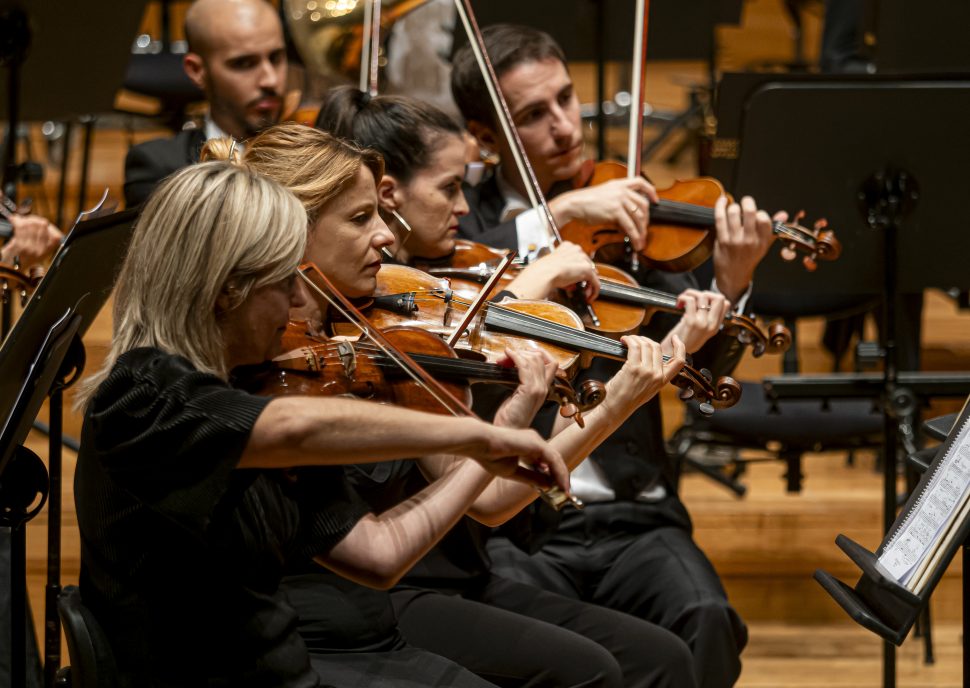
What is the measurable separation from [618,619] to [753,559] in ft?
3.68

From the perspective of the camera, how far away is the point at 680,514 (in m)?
2.45

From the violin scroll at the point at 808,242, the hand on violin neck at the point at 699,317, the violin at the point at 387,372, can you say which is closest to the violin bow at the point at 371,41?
the violin scroll at the point at 808,242

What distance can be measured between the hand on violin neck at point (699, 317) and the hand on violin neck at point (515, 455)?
79cm

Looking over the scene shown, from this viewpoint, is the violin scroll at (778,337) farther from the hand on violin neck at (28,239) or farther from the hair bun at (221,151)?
the hand on violin neck at (28,239)

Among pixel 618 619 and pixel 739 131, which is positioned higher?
pixel 739 131

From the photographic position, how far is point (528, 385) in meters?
1.62

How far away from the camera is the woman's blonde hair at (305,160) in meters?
1.75

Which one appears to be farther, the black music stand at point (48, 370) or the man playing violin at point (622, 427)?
the man playing violin at point (622, 427)

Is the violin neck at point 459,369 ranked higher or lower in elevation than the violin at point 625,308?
higher

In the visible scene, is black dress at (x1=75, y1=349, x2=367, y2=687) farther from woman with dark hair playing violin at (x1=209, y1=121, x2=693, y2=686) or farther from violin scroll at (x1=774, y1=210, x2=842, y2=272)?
violin scroll at (x1=774, y1=210, x2=842, y2=272)

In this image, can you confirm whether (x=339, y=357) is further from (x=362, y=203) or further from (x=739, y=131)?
(x=739, y=131)

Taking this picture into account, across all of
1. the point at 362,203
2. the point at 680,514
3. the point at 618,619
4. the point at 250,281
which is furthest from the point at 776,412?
the point at 250,281

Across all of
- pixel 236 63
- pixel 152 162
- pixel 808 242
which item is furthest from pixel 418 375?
pixel 236 63

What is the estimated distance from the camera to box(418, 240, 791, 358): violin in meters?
2.12
